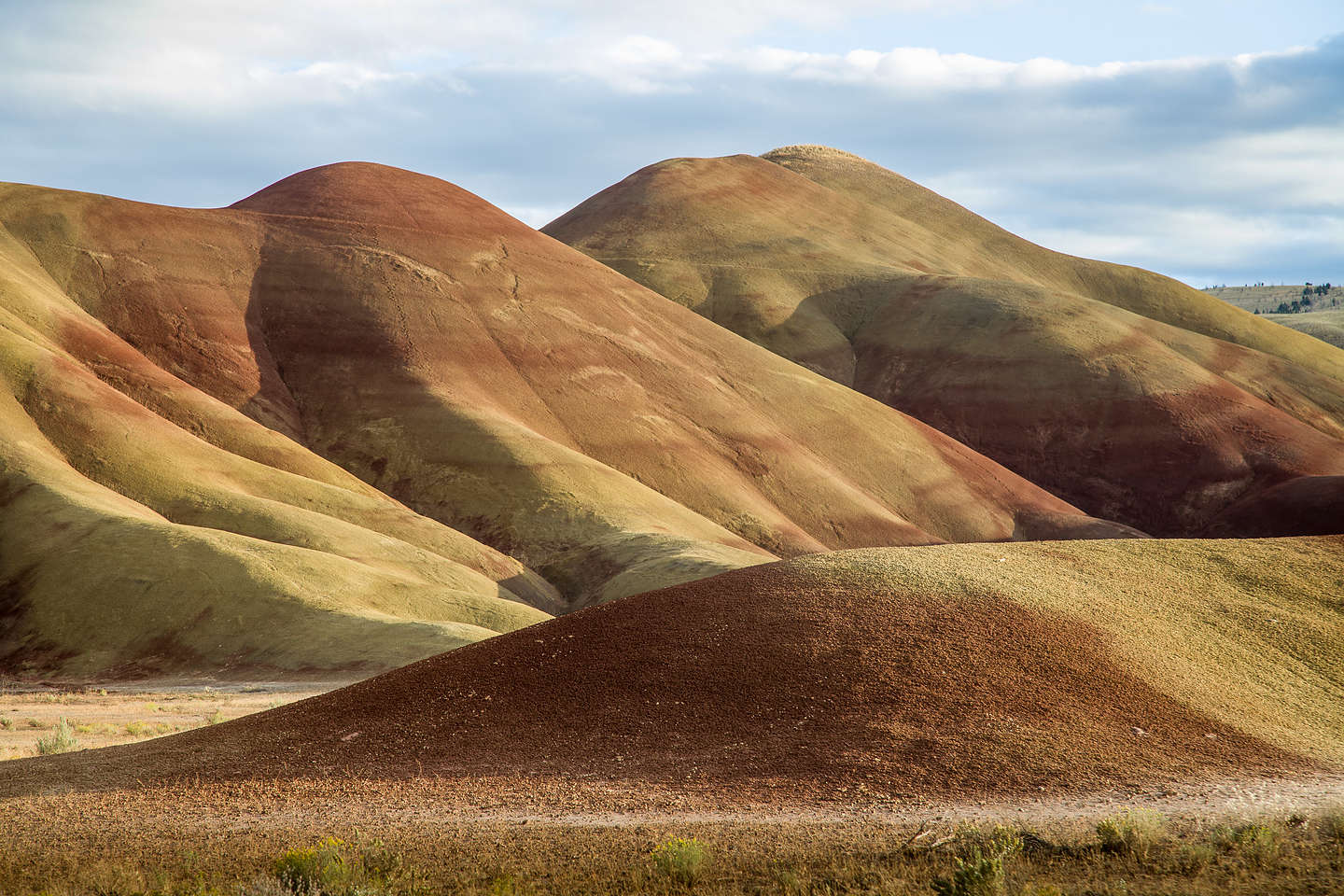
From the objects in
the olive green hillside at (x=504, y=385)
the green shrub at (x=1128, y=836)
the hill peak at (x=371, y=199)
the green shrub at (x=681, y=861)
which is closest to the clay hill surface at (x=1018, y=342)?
the olive green hillside at (x=504, y=385)

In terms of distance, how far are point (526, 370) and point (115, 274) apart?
79.0ft

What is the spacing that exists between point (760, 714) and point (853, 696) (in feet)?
4.93

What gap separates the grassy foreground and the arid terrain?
0.25 feet

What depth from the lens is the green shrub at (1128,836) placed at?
13.4m

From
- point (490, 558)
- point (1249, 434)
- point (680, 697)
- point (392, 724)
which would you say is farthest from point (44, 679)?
point (1249, 434)

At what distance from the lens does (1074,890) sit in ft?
39.9

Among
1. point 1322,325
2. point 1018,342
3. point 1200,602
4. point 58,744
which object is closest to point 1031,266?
point 1018,342

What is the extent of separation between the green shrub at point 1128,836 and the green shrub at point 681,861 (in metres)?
4.64

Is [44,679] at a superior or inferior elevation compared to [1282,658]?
inferior

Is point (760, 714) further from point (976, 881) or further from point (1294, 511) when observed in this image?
point (1294, 511)

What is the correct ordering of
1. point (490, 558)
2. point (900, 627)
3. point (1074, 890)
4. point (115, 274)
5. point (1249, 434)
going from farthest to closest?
point (1249, 434) < point (115, 274) < point (490, 558) < point (900, 627) < point (1074, 890)

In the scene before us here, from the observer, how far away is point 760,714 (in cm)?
1855

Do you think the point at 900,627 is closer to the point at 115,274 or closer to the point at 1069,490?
the point at 115,274

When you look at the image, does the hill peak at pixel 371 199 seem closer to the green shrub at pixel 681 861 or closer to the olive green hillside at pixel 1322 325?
the green shrub at pixel 681 861
